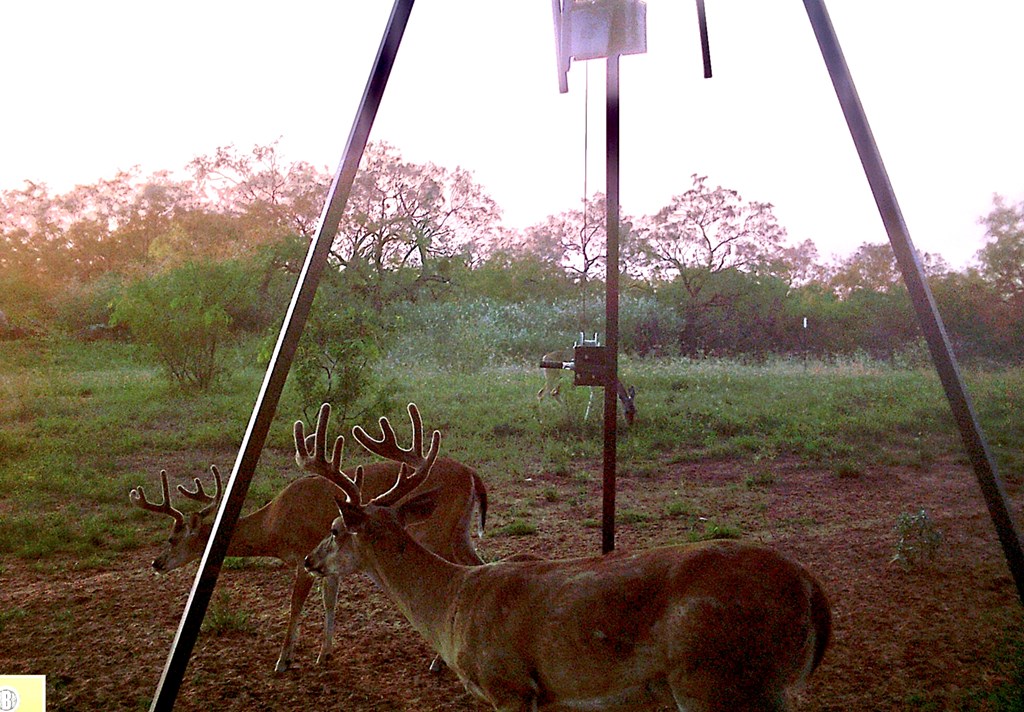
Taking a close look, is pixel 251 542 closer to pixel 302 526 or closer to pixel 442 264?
pixel 302 526

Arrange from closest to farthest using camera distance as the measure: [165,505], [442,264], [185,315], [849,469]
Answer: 1. [165,505]
2. [849,469]
3. [185,315]
4. [442,264]

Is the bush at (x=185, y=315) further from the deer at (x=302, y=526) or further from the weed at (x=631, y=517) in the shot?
the weed at (x=631, y=517)

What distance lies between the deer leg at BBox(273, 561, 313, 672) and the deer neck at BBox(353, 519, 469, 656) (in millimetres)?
907

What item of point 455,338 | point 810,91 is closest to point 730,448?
point 455,338

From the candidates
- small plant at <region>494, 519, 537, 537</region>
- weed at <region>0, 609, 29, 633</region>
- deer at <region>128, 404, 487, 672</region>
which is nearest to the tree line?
small plant at <region>494, 519, 537, 537</region>

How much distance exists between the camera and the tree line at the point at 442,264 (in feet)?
22.0

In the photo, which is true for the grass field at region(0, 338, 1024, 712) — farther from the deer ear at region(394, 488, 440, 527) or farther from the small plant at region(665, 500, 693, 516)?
the deer ear at region(394, 488, 440, 527)

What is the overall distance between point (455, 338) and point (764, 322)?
3.98m

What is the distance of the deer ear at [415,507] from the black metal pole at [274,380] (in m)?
0.72

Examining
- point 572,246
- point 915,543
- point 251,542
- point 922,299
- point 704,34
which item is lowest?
point 915,543

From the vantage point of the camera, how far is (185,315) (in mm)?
7117


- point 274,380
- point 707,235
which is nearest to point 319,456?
point 274,380

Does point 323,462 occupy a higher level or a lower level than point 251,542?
higher

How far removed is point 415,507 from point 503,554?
2212 millimetres
